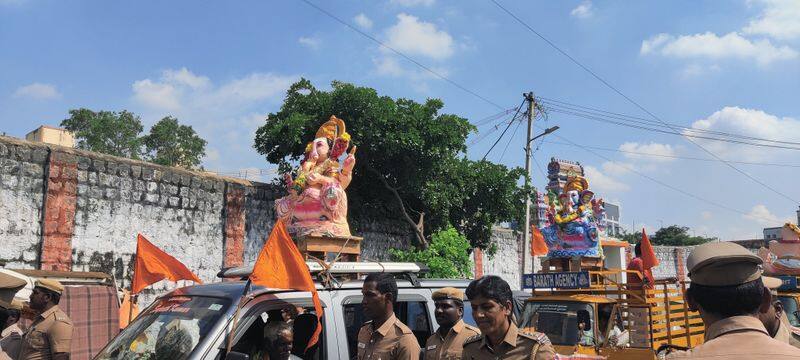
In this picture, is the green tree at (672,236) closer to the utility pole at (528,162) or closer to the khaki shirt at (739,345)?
the utility pole at (528,162)

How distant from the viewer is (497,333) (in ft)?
9.70

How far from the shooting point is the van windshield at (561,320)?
6.89 m

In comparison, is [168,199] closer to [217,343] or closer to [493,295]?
[217,343]

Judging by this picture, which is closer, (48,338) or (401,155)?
(48,338)

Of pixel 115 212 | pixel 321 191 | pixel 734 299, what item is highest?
pixel 321 191

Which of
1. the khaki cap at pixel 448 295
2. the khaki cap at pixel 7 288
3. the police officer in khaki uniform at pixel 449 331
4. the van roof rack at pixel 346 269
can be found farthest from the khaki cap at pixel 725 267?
the khaki cap at pixel 7 288

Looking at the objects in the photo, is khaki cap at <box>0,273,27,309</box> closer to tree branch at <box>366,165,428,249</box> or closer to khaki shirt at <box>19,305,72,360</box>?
khaki shirt at <box>19,305,72,360</box>

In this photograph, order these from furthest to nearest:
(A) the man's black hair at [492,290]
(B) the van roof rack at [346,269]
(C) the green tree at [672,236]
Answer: (C) the green tree at [672,236], (B) the van roof rack at [346,269], (A) the man's black hair at [492,290]

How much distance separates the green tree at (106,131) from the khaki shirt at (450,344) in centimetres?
2419

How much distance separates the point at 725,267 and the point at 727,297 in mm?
89

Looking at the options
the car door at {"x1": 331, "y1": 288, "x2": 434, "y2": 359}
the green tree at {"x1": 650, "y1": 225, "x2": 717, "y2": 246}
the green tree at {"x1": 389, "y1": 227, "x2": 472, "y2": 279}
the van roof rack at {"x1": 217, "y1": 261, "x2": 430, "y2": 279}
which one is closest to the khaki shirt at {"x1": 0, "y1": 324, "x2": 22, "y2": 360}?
the van roof rack at {"x1": 217, "y1": 261, "x2": 430, "y2": 279}

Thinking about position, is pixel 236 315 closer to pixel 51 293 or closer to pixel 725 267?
pixel 51 293

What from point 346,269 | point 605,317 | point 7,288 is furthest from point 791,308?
point 7,288

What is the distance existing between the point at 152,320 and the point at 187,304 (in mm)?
244
